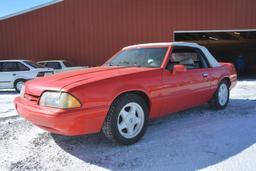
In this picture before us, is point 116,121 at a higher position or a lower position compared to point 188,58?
lower

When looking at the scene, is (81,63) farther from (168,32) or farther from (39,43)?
(168,32)

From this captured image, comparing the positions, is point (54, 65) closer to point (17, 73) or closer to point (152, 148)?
point (17, 73)

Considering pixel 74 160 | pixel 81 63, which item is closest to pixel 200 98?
pixel 74 160

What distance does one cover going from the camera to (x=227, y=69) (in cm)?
714

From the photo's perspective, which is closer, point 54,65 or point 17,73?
point 17,73

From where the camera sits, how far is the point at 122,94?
4.51 metres

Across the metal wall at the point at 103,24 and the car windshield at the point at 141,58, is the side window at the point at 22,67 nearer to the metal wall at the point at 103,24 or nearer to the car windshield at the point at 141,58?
the metal wall at the point at 103,24

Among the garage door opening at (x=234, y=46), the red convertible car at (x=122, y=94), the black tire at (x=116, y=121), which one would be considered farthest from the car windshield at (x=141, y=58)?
the garage door opening at (x=234, y=46)

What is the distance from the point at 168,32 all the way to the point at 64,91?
1270 cm

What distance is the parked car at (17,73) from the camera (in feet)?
40.9

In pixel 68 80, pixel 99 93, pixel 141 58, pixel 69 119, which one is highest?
pixel 141 58

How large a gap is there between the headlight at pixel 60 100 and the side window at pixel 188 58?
2080 millimetres

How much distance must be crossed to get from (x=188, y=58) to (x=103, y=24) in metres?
10.9

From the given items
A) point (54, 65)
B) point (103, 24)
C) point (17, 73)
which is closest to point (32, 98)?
point (17, 73)
